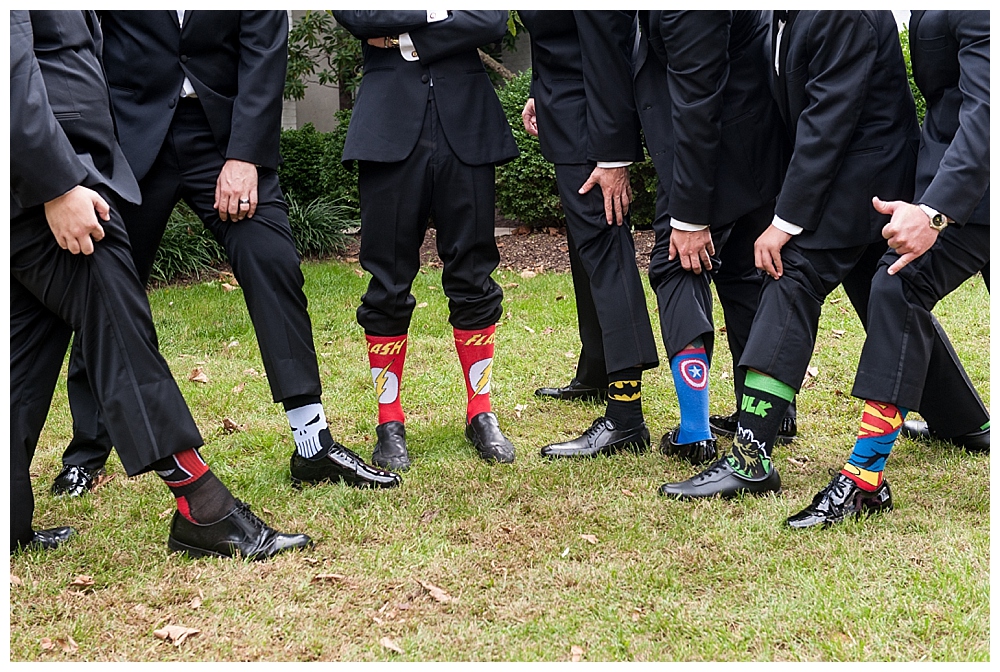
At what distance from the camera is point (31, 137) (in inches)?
96.2

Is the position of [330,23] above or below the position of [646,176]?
above

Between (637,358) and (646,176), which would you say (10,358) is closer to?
(637,358)

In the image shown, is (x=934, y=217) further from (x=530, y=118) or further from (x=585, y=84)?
(x=530, y=118)

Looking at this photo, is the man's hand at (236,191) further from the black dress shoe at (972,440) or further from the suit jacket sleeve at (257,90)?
the black dress shoe at (972,440)

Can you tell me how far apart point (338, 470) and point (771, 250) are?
1678mm

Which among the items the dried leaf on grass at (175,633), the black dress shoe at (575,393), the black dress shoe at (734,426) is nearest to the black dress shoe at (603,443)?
the black dress shoe at (734,426)

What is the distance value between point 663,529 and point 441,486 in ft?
2.77

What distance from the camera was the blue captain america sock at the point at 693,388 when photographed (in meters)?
3.57

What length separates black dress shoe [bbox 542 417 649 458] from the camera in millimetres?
3760

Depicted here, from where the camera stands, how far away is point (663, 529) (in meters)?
3.05

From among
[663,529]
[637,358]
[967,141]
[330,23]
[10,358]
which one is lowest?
[663,529]

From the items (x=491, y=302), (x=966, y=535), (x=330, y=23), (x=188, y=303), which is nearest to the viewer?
(x=966, y=535)
